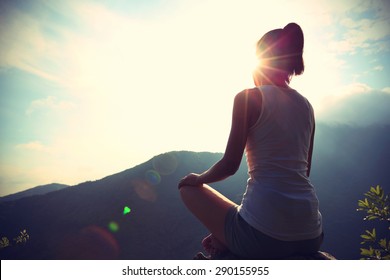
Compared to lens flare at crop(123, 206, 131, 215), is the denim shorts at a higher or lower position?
higher

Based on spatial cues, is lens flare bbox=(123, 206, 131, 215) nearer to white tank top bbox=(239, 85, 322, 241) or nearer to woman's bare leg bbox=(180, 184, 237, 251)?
woman's bare leg bbox=(180, 184, 237, 251)

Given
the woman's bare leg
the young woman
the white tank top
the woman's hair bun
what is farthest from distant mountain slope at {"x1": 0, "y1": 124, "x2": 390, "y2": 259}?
the woman's hair bun

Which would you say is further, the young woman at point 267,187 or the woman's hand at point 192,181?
the woman's hand at point 192,181

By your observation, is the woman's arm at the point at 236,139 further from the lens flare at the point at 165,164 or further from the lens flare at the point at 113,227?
the lens flare at the point at 165,164

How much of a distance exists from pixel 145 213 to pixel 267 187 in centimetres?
2684

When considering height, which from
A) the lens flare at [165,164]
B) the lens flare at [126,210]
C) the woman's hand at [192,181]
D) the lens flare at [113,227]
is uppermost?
the woman's hand at [192,181]

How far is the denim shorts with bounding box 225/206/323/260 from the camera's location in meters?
1.93

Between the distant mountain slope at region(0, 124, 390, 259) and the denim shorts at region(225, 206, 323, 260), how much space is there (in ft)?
74.3

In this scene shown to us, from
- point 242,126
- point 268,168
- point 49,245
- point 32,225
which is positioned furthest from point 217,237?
point 32,225

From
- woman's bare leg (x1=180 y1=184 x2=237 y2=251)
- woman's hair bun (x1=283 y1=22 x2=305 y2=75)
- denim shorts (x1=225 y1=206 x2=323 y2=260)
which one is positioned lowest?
denim shorts (x1=225 y1=206 x2=323 y2=260)

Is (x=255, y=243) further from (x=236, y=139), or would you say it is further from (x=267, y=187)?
(x=236, y=139)

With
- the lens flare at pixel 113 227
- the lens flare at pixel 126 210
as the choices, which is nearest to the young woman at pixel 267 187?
the lens flare at pixel 113 227

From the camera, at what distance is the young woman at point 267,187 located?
191cm

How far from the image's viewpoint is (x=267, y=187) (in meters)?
1.93
